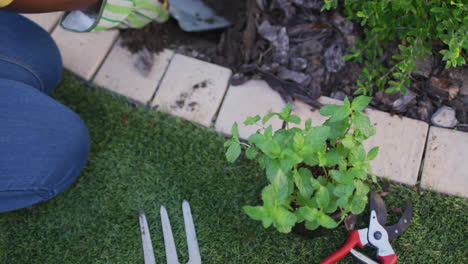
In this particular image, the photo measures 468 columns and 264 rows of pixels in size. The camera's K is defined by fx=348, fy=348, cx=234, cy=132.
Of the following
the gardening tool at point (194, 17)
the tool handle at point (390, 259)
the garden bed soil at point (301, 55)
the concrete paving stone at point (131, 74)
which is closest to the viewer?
the tool handle at point (390, 259)

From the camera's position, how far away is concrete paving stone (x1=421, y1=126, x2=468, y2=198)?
1.81 metres

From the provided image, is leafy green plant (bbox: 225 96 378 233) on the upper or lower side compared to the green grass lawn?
upper

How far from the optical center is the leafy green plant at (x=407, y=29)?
4.93ft

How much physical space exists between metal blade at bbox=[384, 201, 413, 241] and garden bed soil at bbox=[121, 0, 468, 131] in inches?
21.3

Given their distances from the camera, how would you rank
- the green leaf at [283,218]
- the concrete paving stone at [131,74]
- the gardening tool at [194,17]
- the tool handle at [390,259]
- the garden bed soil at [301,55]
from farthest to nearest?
the gardening tool at [194,17]
the concrete paving stone at [131,74]
the garden bed soil at [301,55]
the tool handle at [390,259]
the green leaf at [283,218]

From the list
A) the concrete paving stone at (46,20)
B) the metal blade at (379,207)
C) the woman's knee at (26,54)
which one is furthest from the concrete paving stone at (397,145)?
the concrete paving stone at (46,20)

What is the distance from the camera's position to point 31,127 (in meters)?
1.55

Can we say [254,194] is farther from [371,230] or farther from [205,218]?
[371,230]

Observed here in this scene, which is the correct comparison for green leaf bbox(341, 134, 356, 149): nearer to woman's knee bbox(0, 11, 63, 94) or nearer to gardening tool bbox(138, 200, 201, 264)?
gardening tool bbox(138, 200, 201, 264)

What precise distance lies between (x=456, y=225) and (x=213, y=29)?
5.97ft

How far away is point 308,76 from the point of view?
2.03 m

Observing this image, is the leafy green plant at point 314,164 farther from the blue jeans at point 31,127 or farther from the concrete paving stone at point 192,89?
the blue jeans at point 31,127

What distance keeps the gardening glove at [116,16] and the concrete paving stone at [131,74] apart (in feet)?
0.64

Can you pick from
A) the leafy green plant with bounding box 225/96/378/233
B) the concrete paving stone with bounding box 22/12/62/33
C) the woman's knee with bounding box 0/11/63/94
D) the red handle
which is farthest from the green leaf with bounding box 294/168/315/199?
the concrete paving stone with bounding box 22/12/62/33
